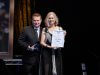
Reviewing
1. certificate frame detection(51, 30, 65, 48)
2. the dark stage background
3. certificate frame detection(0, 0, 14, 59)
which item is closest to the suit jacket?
certificate frame detection(51, 30, 65, 48)

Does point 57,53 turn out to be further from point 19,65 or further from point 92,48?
point 92,48

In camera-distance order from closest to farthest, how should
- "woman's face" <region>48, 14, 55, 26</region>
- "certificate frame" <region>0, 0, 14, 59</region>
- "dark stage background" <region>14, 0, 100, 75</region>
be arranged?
"woman's face" <region>48, 14, 55, 26</region> → "certificate frame" <region>0, 0, 14, 59</region> → "dark stage background" <region>14, 0, 100, 75</region>

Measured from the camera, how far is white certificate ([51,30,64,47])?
5348 millimetres

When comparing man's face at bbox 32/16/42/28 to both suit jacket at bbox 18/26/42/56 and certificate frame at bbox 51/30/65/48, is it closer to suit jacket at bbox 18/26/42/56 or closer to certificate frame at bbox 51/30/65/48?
suit jacket at bbox 18/26/42/56

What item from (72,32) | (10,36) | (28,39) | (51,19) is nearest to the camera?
(51,19)

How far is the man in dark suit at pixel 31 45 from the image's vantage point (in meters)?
5.39

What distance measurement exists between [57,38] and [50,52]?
0.26m

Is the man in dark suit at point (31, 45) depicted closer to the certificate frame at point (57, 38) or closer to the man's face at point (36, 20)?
the man's face at point (36, 20)

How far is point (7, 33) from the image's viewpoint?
6.68 m

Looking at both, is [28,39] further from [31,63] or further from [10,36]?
[10,36]

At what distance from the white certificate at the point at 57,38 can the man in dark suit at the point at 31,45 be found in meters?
0.27

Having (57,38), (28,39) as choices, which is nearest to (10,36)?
(28,39)

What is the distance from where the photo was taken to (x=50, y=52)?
5.43 metres

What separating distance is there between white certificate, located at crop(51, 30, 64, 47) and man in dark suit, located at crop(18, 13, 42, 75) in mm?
273
